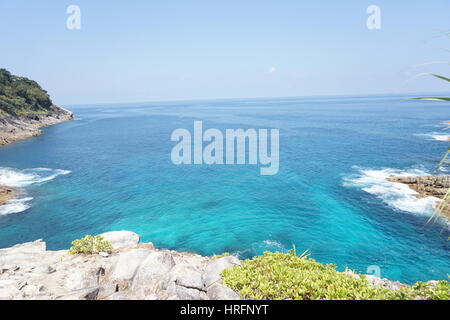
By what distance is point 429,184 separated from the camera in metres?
31.1

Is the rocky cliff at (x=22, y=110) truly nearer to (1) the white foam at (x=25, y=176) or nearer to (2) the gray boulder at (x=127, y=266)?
(1) the white foam at (x=25, y=176)

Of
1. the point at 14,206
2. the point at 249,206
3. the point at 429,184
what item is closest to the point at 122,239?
the point at 249,206

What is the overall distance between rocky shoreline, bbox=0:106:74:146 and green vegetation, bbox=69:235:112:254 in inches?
2774

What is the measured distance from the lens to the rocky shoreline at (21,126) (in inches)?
2735

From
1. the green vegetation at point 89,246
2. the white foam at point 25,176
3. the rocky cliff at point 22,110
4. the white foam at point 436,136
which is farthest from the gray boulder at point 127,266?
the rocky cliff at point 22,110

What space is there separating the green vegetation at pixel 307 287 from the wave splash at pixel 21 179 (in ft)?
104

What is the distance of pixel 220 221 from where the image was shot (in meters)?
26.7

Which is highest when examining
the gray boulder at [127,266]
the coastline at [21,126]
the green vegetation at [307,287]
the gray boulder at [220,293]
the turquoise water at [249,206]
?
the coastline at [21,126]

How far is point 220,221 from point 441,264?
19144 millimetres

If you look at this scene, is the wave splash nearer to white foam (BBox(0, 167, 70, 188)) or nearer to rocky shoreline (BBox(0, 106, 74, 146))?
white foam (BBox(0, 167, 70, 188))

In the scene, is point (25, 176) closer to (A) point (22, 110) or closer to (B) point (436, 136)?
(A) point (22, 110)

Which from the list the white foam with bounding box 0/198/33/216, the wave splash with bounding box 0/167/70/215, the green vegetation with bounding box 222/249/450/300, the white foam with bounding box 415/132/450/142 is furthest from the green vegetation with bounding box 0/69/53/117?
the white foam with bounding box 415/132/450/142

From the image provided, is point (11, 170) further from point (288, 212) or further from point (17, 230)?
point (288, 212)
